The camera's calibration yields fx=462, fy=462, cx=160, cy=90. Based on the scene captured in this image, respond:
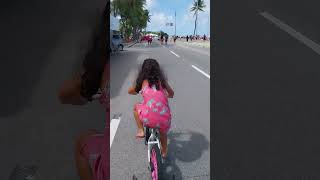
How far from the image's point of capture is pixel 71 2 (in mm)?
23844

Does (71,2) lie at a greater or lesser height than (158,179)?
greater

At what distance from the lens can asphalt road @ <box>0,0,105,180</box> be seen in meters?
5.30

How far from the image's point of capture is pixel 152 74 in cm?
457

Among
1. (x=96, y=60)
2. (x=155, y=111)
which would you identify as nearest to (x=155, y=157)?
(x=155, y=111)

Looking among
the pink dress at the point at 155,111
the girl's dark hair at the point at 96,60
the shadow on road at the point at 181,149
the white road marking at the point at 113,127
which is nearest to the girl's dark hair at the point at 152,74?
the pink dress at the point at 155,111

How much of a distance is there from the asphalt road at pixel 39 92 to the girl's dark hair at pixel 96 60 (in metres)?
0.11

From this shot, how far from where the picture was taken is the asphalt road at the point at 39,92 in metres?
5.30

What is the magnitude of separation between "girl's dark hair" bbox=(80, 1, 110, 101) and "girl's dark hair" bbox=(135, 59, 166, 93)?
165cm
